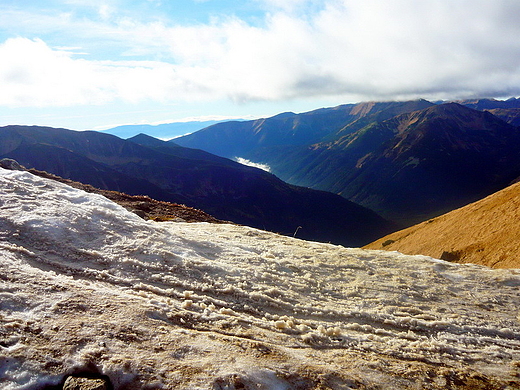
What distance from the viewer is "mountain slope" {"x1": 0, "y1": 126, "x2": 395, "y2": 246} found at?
127062 mm

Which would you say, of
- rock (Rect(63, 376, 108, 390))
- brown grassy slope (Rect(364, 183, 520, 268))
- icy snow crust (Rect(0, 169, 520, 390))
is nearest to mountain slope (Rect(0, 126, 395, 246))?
brown grassy slope (Rect(364, 183, 520, 268))

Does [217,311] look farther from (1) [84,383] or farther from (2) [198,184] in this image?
(2) [198,184]

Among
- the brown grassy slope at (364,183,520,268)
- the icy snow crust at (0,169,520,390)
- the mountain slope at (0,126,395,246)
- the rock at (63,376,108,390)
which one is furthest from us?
the mountain slope at (0,126,395,246)

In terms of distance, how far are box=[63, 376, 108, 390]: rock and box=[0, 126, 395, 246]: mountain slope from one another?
11542 cm

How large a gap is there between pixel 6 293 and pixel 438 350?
361 inches

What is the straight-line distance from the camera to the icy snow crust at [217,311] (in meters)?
5.50

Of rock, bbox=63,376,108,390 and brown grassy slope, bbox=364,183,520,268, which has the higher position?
rock, bbox=63,376,108,390

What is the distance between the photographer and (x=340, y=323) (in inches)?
331

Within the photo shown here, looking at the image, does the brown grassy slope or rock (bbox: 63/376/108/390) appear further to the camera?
the brown grassy slope

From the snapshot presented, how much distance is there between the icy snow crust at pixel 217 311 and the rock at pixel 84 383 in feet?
0.51

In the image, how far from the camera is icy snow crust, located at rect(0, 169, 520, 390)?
18.1 ft

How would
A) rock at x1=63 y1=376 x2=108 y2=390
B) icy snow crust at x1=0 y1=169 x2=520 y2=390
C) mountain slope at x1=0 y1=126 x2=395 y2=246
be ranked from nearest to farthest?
rock at x1=63 y1=376 x2=108 y2=390 → icy snow crust at x1=0 y1=169 x2=520 y2=390 → mountain slope at x1=0 y1=126 x2=395 y2=246

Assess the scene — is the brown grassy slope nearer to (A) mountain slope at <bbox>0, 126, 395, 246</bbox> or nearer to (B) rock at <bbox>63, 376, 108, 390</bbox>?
(B) rock at <bbox>63, 376, 108, 390</bbox>

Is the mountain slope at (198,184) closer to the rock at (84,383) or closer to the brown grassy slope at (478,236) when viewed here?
the brown grassy slope at (478,236)
